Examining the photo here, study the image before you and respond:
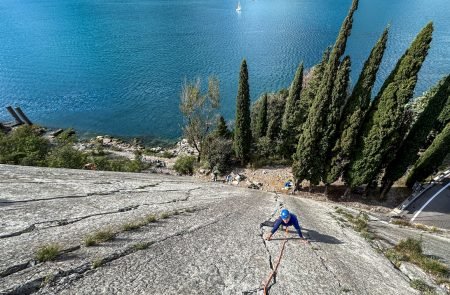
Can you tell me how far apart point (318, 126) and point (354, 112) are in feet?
9.91

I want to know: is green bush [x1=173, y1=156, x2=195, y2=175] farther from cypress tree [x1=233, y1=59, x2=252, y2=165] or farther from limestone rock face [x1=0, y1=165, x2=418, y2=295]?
limestone rock face [x1=0, y1=165, x2=418, y2=295]

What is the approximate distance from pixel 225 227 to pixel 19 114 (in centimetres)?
5322

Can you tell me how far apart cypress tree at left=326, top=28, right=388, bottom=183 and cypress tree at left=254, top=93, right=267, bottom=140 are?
474 inches

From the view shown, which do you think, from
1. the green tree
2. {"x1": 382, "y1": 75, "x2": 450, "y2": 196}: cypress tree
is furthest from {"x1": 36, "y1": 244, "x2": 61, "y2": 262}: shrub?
the green tree

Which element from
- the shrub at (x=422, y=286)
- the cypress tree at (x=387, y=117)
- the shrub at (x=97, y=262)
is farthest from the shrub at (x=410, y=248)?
the cypress tree at (x=387, y=117)

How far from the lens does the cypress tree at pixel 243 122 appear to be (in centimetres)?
3111

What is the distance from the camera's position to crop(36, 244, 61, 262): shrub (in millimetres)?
6305

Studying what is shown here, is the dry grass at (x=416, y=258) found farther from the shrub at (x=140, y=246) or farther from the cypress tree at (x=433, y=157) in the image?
the cypress tree at (x=433, y=157)

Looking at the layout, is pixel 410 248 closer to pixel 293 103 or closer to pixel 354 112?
pixel 354 112

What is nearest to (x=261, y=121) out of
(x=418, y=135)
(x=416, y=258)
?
(x=418, y=135)

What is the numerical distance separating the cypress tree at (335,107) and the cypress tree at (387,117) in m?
1.97

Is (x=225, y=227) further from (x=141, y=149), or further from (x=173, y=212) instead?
(x=141, y=149)

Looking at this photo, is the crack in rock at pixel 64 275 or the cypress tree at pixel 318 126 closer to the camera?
the crack in rock at pixel 64 275

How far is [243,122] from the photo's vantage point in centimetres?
3294
